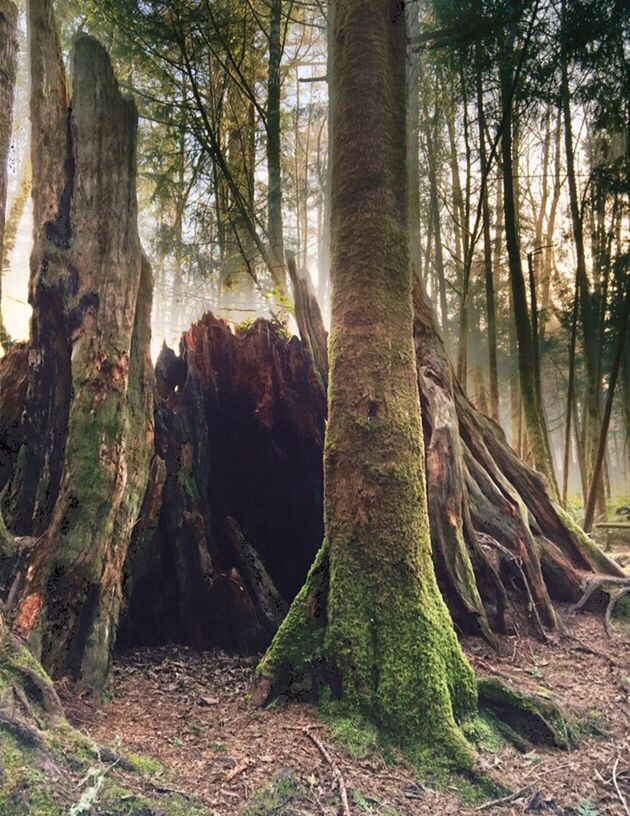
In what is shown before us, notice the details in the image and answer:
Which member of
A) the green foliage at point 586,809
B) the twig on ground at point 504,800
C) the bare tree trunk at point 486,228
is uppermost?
the bare tree trunk at point 486,228

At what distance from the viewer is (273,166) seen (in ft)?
25.5

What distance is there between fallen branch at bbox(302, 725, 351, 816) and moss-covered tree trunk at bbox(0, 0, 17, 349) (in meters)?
3.17

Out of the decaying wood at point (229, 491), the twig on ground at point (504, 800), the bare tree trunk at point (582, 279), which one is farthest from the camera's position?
the bare tree trunk at point (582, 279)

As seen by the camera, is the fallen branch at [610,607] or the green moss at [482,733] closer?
the green moss at [482,733]

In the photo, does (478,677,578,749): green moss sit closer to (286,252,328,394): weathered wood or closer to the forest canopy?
the forest canopy

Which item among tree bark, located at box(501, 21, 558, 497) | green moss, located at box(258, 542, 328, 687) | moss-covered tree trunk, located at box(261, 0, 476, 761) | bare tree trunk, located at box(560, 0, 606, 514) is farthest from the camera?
bare tree trunk, located at box(560, 0, 606, 514)

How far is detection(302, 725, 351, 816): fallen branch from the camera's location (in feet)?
7.08

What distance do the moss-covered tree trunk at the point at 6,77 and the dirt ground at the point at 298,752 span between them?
9.54 feet

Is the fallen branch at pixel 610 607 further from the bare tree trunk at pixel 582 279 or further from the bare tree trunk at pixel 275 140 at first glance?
the bare tree trunk at pixel 275 140

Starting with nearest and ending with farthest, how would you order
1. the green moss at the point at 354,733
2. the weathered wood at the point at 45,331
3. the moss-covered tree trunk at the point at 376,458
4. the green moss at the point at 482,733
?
the green moss at the point at 354,733 < the green moss at the point at 482,733 < the moss-covered tree trunk at the point at 376,458 < the weathered wood at the point at 45,331

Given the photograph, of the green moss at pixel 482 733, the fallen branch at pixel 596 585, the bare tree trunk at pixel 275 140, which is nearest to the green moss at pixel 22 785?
the green moss at pixel 482 733

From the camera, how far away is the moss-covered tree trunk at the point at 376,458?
2.82 meters

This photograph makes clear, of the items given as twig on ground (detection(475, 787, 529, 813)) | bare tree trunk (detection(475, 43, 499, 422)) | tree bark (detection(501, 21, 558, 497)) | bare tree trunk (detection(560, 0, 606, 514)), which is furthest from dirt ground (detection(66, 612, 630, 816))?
bare tree trunk (detection(560, 0, 606, 514))

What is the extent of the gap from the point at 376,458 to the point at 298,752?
5.20 feet
